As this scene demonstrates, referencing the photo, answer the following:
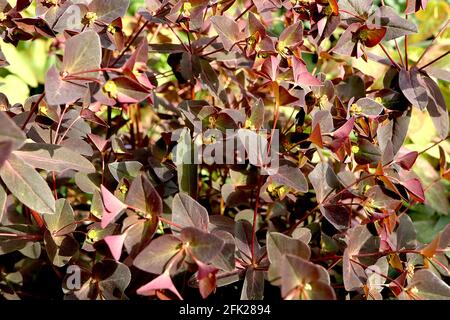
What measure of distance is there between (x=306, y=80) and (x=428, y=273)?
1.10 feet

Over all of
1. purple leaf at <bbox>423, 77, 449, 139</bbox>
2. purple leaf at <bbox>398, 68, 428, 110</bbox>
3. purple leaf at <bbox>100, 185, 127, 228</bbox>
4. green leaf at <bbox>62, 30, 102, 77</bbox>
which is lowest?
purple leaf at <bbox>100, 185, 127, 228</bbox>

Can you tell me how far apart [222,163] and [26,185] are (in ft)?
1.10

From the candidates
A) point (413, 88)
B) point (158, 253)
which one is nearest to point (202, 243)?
point (158, 253)

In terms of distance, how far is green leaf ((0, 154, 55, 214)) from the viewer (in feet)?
2.18

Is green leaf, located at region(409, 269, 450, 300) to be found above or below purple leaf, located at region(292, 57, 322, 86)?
below

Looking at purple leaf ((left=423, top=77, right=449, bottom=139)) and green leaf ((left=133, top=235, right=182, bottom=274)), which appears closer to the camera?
green leaf ((left=133, top=235, right=182, bottom=274))

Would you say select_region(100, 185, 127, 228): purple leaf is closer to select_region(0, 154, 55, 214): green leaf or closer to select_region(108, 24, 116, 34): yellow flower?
select_region(0, 154, 55, 214): green leaf

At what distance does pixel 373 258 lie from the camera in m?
0.83

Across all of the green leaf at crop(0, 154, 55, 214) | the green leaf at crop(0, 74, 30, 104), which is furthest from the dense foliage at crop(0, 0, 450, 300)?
the green leaf at crop(0, 74, 30, 104)

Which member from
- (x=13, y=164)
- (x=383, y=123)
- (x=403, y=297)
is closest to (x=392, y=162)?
(x=383, y=123)

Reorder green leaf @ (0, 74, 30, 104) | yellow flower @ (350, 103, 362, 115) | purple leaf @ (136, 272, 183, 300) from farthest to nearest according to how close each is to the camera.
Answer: green leaf @ (0, 74, 30, 104) < yellow flower @ (350, 103, 362, 115) < purple leaf @ (136, 272, 183, 300)

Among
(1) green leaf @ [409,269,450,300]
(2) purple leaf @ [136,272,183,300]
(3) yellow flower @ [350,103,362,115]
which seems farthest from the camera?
(3) yellow flower @ [350,103,362,115]

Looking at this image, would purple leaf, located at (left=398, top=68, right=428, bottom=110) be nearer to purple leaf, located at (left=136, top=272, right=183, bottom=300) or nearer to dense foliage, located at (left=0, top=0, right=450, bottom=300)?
dense foliage, located at (left=0, top=0, right=450, bottom=300)
